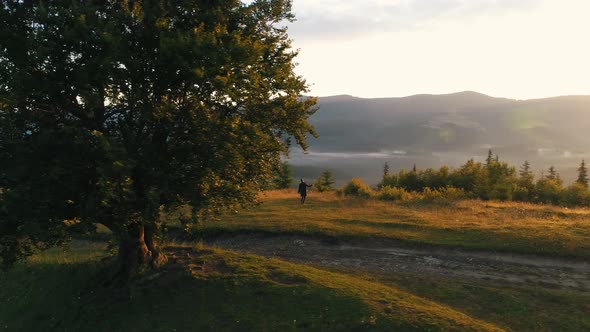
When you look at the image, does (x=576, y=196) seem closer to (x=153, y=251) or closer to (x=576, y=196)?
(x=576, y=196)

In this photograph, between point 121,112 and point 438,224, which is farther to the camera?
point 438,224

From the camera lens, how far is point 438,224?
29.3 m

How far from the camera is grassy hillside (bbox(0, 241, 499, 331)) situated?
46.8ft

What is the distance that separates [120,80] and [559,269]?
23.0 meters

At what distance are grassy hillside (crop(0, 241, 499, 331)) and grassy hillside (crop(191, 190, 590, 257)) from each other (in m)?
8.54

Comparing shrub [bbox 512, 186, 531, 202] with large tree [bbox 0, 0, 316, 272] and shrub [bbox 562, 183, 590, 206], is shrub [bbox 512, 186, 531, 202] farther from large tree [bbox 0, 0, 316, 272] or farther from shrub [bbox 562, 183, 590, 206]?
large tree [bbox 0, 0, 316, 272]

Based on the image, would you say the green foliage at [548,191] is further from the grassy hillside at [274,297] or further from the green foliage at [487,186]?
the grassy hillside at [274,297]

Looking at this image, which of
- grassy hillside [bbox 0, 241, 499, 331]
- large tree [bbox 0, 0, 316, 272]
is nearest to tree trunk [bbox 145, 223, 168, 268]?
grassy hillside [bbox 0, 241, 499, 331]

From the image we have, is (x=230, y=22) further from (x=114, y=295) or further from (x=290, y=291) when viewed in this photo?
(x=114, y=295)

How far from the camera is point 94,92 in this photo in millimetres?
12961

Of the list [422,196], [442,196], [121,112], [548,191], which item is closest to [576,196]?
[548,191]

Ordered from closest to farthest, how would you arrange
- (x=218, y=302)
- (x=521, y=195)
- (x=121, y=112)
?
(x=121, y=112) → (x=218, y=302) → (x=521, y=195)

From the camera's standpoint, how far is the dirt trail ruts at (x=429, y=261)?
19.8m

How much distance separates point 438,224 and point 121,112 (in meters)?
23.5
